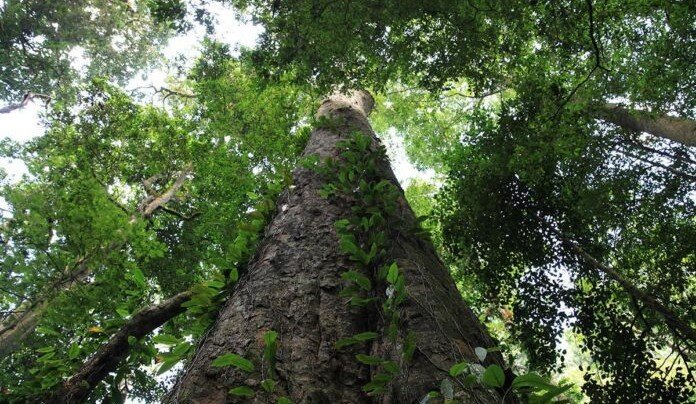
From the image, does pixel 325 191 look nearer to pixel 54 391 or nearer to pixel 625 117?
pixel 54 391

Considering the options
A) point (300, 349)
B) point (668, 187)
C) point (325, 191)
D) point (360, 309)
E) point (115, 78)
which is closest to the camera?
point (300, 349)

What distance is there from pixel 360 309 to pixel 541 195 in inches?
168

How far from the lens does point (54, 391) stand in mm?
2475

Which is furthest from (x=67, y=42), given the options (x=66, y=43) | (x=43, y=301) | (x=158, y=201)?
(x=43, y=301)

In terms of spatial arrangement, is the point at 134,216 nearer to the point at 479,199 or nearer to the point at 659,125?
the point at 479,199

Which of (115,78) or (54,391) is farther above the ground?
(115,78)

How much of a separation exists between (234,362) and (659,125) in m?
6.97

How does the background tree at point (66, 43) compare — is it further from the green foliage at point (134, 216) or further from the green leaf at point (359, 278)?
the green leaf at point (359, 278)

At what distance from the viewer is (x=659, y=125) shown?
6203 millimetres

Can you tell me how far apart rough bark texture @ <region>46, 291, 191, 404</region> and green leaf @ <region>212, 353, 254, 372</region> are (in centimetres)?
122

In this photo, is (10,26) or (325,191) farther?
(10,26)

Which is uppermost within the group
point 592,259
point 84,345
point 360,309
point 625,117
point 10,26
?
point 10,26

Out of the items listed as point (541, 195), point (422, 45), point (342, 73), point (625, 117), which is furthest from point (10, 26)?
point (625, 117)

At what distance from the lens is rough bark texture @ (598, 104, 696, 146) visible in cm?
573
